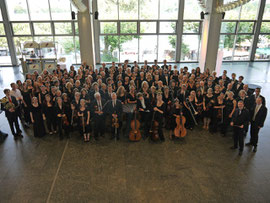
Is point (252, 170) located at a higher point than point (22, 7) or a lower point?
lower

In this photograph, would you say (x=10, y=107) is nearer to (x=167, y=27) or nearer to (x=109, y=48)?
(x=109, y=48)

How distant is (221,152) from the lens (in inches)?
213

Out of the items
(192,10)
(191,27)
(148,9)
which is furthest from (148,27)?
(192,10)

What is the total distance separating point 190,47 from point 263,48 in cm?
685

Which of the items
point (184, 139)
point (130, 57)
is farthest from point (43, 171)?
point (130, 57)

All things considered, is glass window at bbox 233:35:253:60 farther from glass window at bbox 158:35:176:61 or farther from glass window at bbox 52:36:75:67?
glass window at bbox 52:36:75:67

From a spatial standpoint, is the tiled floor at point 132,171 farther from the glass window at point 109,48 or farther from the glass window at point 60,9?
the glass window at point 60,9

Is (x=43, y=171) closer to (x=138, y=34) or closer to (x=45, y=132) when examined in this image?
(x=45, y=132)

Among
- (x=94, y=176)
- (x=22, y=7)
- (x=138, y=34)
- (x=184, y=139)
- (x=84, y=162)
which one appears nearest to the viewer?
(x=94, y=176)

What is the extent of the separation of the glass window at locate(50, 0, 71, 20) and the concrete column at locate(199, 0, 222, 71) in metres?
10.6

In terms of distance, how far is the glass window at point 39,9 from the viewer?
1550cm

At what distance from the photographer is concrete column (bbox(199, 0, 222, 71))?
11134mm

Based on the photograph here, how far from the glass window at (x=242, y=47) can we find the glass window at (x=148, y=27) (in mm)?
7501

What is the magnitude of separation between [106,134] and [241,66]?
14144 millimetres
